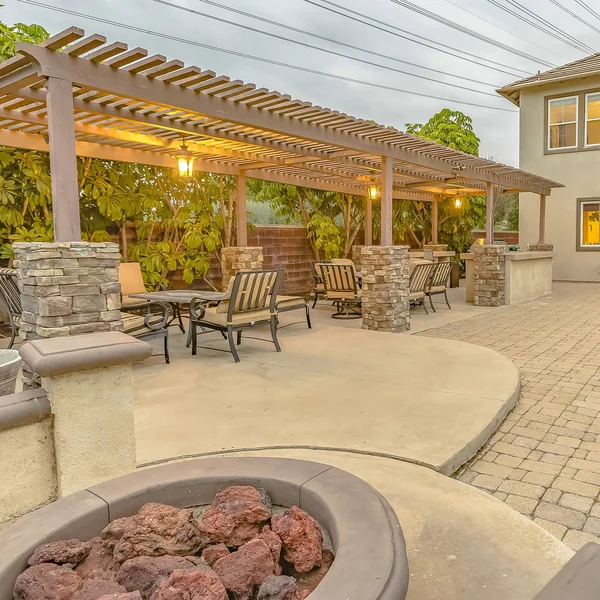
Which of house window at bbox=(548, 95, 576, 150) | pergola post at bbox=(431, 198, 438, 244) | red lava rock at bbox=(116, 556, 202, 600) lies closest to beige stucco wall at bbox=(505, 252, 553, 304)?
pergola post at bbox=(431, 198, 438, 244)

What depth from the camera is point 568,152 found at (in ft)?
50.0

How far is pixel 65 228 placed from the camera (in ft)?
13.4

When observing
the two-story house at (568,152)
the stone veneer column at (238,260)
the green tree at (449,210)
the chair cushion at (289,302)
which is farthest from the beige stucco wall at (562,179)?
the chair cushion at (289,302)

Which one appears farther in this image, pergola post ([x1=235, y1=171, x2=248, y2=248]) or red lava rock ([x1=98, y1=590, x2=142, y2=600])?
pergola post ([x1=235, y1=171, x2=248, y2=248])

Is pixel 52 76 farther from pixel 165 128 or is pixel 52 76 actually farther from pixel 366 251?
pixel 366 251

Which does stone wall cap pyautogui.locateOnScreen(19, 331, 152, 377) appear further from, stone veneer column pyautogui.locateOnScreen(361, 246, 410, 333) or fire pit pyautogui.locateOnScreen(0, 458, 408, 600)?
stone veneer column pyautogui.locateOnScreen(361, 246, 410, 333)

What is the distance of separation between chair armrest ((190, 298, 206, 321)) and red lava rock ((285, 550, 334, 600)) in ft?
14.5

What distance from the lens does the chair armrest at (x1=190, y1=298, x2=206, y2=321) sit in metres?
5.70

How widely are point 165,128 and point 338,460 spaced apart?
4774mm

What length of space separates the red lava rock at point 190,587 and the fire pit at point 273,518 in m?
0.12

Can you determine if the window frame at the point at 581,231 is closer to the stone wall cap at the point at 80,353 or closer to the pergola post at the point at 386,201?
the pergola post at the point at 386,201

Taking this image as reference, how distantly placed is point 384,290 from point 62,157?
184 inches

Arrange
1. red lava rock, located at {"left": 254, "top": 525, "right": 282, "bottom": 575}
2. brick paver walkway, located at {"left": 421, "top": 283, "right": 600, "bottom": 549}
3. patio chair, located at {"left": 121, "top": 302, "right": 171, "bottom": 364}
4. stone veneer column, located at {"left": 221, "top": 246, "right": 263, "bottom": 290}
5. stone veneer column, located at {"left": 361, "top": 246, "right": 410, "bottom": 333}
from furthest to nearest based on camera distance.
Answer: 1. stone veneer column, located at {"left": 221, "top": 246, "right": 263, "bottom": 290}
2. stone veneer column, located at {"left": 361, "top": 246, "right": 410, "bottom": 333}
3. patio chair, located at {"left": 121, "top": 302, "right": 171, "bottom": 364}
4. brick paver walkway, located at {"left": 421, "top": 283, "right": 600, "bottom": 549}
5. red lava rock, located at {"left": 254, "top": 525, "right": 282, "bottom": 575}

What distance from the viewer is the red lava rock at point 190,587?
3.99ft
